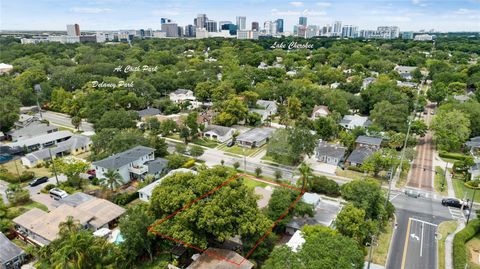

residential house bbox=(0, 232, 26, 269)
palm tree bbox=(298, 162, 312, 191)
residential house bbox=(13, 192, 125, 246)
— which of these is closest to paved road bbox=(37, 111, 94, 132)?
residential house bbox=(13, 192, 125, 246)

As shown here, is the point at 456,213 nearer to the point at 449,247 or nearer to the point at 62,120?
the point at 449,247

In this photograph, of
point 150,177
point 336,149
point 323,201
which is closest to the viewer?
point 323,201

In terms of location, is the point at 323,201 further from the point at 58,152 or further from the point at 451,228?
the point at 58,152

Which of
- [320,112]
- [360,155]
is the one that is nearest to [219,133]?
[320,112]

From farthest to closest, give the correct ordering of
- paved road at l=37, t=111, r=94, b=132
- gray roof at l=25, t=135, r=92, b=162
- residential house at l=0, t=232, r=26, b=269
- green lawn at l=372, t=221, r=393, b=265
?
paved road at l=37, t=111, r=94, b=132
gray roof at l=25, t=135, r=92, b=162
green lawn at l=372, t=221, r=393, b=265
residential house at l=0, t=232, r=26, b=269

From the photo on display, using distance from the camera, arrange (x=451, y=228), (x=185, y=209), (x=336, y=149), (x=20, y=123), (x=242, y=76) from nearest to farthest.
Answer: (x=185, y=209) → (x=451, y=228) → (x=336, y=149) → (x=20, y=123) → (x=242, y=76)

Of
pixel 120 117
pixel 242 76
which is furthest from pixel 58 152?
pixel 242 76

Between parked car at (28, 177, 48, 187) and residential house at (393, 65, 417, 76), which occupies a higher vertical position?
residential house at (393, 65, 417, 76)

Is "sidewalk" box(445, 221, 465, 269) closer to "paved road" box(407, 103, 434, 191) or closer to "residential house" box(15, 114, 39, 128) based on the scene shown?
"paved road" box(407, 103, 434, 191)
